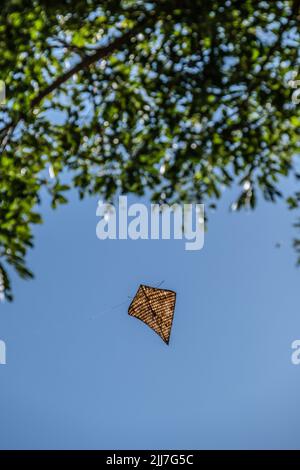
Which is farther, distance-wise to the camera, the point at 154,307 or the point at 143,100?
the point at 154,307

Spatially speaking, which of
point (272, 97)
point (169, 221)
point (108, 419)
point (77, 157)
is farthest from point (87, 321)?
point (272, 97)

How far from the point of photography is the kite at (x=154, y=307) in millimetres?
17734

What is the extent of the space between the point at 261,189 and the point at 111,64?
3.39 m

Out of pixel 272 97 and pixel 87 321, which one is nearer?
pixel 272 97

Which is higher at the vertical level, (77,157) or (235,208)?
(77,157)

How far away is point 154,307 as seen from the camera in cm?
1772

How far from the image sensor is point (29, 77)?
11.6 m

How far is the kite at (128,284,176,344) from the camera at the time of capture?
17.7 meters

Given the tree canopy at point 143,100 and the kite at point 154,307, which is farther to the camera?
the kite at point 154,307

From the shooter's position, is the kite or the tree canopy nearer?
the tree canopy
